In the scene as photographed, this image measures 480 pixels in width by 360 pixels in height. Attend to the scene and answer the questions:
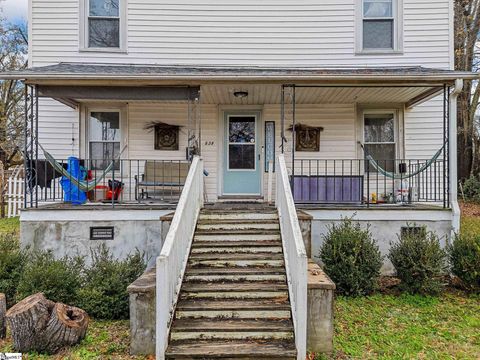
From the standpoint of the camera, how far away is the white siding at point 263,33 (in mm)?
8461

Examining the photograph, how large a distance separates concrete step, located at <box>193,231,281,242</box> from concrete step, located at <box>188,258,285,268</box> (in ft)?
1.54

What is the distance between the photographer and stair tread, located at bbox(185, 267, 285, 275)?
4809 millimetres

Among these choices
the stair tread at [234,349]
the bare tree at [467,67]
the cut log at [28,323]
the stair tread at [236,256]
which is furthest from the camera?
the bare tree at [467,67]

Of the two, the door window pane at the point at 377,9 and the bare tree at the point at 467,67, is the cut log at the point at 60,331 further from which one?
the bare tree at the point at 467,67

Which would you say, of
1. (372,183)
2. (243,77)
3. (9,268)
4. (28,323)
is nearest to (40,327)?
(28,323)

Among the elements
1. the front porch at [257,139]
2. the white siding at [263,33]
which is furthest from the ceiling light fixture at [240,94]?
the white siding at [263,33]

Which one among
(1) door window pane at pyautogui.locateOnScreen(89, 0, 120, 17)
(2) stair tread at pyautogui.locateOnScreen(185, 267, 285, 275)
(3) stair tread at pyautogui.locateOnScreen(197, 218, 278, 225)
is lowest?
(2) stair tread at pyautogui.locateOnScreen(185, 267, 285, 275)

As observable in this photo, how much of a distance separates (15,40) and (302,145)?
19026 mm

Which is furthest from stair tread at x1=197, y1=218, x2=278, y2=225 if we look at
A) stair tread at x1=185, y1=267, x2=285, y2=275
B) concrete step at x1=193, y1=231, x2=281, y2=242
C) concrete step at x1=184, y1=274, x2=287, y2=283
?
concrete step at x1=184, y1=274, x2=287, y2=283

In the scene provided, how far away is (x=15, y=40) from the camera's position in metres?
19.6

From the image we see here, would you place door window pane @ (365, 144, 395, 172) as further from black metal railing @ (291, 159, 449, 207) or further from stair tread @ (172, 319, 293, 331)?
stair tread @ (172, 319, 293, 331)

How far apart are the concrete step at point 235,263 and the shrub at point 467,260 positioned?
2.93m

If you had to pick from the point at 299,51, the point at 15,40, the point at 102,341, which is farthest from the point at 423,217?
the point at 15,40

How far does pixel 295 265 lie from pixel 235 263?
1.15 meters
